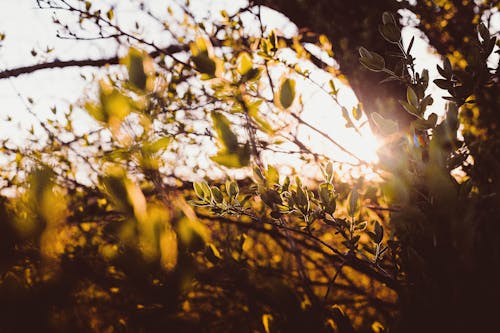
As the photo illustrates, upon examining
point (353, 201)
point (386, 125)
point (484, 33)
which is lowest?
point (353, 201)

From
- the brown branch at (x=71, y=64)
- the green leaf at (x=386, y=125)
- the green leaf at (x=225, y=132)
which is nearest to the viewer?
the green leaf at (x=225, y=132)

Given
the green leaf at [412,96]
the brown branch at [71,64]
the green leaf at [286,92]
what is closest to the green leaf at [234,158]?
the green leaf at [286,92]

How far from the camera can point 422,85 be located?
927 mm

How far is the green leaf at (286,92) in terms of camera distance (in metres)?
0.87

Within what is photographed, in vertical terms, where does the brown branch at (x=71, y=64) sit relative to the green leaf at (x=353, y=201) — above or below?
above

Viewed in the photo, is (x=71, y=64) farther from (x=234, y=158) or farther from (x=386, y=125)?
(x=386, y=125)

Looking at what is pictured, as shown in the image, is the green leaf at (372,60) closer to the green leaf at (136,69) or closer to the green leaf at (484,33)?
the green leaf at (484,33)

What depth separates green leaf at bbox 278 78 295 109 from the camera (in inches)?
34.1

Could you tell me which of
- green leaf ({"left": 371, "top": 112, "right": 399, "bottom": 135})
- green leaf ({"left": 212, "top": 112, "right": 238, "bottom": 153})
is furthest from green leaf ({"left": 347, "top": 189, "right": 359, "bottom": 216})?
green leaf ({"left": 212, "top": 112, "right": 238, "bottom": 153})

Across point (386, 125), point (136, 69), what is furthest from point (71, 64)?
point (386, 125)

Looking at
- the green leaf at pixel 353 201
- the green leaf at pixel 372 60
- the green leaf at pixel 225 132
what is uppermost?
the green leaf at pixel 372 60

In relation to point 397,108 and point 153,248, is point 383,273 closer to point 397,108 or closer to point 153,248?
point 153,248

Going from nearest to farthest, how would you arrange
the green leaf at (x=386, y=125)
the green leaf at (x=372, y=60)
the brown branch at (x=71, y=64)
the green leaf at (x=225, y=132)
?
the green leaf at (x=225, y=132) → the green leaf at (x=386, y=125) → the green leaf at (x=372, y=60) → the brown branch at (x=71, y=64)

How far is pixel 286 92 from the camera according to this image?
87cm
